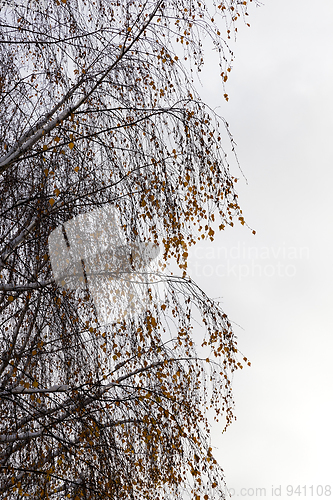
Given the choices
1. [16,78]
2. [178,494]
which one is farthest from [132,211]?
[178,494]

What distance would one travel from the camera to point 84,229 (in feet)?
12.3

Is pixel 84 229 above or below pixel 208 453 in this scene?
above

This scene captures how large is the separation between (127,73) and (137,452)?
336 cm

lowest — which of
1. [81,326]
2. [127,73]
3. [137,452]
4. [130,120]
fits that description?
[137,452]

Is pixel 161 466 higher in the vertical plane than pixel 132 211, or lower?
lower

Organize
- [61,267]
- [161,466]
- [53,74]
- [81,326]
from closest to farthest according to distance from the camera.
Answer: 1. [81,326]
2. [61,267]
3. [53,74]
4. [161,466]

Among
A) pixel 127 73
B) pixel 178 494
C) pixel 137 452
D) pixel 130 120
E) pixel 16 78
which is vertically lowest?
pixel 178 494

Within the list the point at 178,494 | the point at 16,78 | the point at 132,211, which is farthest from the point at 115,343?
the point at 16,78

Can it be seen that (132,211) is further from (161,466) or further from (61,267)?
(161,466)

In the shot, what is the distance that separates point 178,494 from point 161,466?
0.30 meters

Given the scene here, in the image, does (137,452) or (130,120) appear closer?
(130,120)

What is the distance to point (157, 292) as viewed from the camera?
12.5 feet

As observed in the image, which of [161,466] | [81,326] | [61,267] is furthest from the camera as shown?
[161,466]

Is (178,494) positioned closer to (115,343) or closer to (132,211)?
(115,343)
